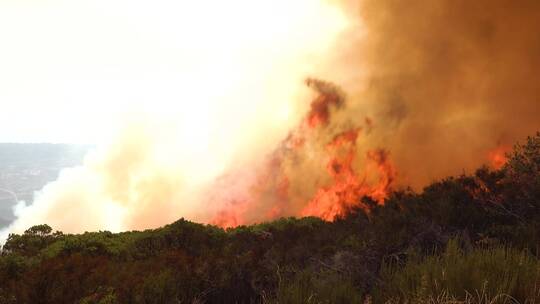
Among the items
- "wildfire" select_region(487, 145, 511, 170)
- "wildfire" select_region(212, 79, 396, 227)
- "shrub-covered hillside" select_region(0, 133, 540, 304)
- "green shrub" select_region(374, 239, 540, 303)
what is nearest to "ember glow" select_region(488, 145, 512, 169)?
"wildfire" select_region(487, 145, 511, 170)

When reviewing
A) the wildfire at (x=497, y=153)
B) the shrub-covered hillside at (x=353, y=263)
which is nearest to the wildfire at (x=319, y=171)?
the wildfire at (x=497, y=153)

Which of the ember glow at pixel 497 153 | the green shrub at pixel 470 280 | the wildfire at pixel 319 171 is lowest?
the green shrub at pixel 470 280

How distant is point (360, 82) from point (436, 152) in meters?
10.5

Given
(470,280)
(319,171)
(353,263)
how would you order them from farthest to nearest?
(319,171)
(353,263)
(470,280)

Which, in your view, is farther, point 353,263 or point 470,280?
point 353,263

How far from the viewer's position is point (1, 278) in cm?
820

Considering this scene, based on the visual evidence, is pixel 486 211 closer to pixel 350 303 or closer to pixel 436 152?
pixel 350 303

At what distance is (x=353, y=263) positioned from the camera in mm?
6012

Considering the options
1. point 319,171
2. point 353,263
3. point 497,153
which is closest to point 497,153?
point 497,153

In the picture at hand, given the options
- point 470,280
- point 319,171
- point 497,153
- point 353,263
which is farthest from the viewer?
point 319,171

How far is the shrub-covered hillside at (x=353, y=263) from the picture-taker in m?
4.40

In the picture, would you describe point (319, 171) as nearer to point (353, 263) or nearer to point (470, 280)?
point (353, 263)

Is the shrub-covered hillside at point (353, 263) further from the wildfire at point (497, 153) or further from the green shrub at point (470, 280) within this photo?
the wildfire at point (497, 153)

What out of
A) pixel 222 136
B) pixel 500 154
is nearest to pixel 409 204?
pixel 500 154
